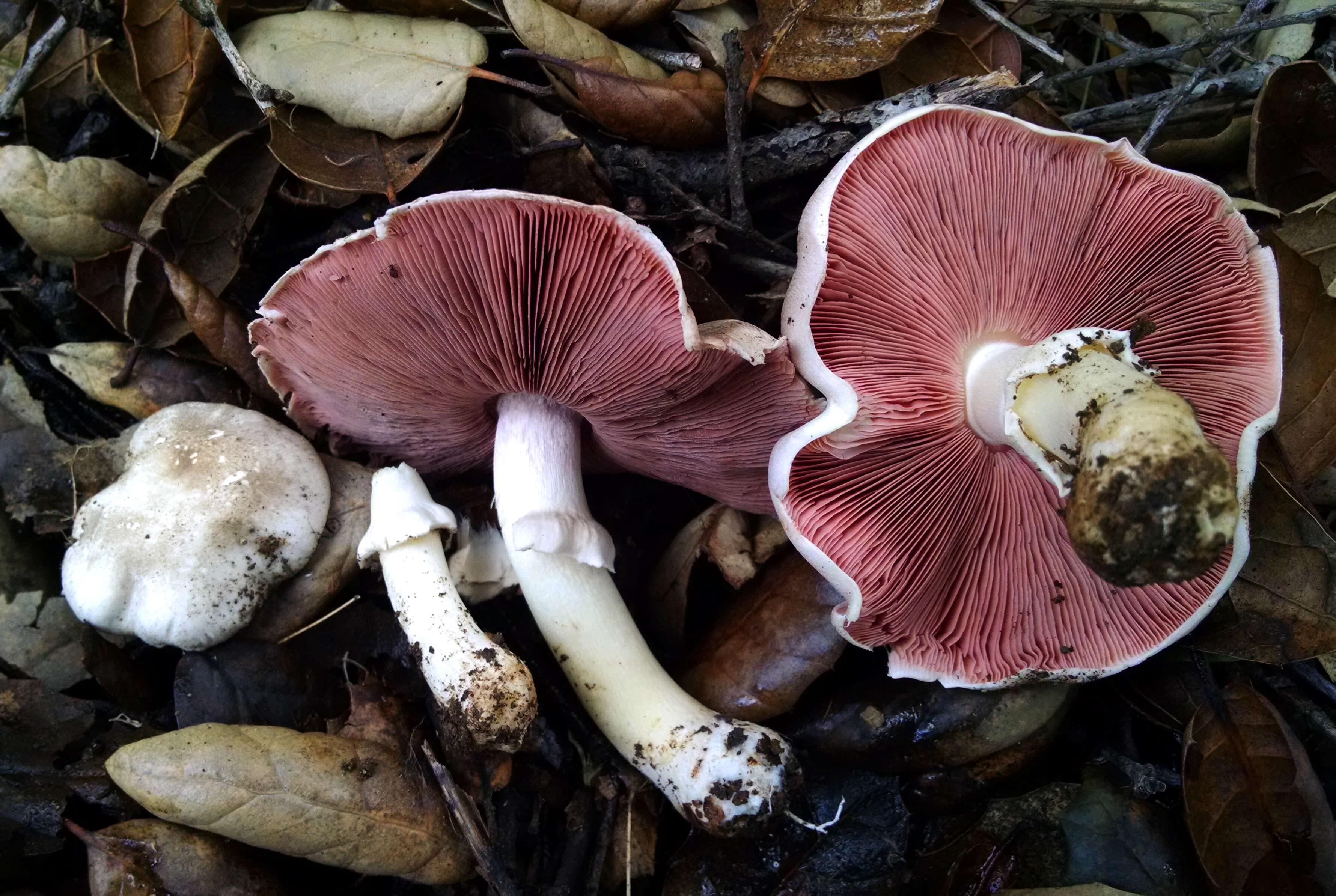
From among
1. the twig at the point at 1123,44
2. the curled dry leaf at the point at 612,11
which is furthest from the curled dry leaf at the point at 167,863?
the twig at the point at 1123,44

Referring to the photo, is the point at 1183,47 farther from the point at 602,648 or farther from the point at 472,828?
the point at 472,828

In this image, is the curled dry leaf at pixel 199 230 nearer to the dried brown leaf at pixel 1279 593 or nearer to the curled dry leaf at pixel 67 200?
the curled dry leaf at pixel 67 200

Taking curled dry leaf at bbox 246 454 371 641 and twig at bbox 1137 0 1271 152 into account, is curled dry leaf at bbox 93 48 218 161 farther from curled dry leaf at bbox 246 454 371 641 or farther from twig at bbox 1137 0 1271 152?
twig at bbox 1137 0 1271 152

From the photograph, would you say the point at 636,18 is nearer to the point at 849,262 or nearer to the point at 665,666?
the point at 849,262

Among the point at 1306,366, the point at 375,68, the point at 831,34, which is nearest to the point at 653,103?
the point at 831,34

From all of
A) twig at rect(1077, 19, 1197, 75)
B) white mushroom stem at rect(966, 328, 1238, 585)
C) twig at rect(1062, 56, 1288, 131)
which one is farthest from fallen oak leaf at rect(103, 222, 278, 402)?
twig at rect(1077, 19, 1197, 75)

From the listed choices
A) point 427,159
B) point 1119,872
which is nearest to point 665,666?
point 1119,872
